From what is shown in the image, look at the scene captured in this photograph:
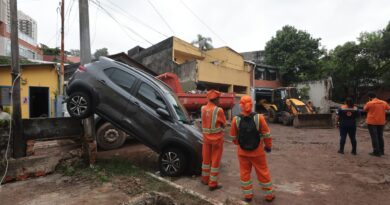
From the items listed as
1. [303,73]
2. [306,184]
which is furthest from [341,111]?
[303,73]

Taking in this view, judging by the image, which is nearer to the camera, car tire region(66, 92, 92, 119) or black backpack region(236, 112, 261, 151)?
black backpack region(236, 112, 261, 151)

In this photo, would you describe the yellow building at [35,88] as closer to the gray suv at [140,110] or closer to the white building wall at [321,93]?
the gray suv at [140,110]

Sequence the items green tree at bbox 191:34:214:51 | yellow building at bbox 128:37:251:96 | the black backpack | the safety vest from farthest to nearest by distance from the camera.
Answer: green tree at bbox 191:34:214:51
yellow building at bbox 128:37:251:96
the safety vest
the black backpack

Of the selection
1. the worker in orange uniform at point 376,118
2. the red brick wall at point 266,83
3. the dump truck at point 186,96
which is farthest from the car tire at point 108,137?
the red brick wall at point 266,83

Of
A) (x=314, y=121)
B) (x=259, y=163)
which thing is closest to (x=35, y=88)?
(x=259, y=163)

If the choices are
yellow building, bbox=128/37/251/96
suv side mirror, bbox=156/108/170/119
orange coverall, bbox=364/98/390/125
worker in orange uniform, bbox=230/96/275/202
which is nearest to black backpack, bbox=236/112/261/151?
worker in orange uniform, bbox=230/96/275/202

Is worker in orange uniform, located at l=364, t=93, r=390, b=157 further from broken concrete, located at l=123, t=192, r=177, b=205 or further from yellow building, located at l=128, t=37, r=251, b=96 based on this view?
yellow building, located at l=128, t=37, r=251, b=96

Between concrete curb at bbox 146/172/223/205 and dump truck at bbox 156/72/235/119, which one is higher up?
dump truck at bbox 156/72/235/119

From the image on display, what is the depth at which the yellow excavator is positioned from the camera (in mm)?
13844

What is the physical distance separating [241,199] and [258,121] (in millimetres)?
1278

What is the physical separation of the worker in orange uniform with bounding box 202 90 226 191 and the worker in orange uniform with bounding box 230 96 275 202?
2.00 feet

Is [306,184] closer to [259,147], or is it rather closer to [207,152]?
[259,147]

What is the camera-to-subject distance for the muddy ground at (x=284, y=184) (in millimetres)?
3762

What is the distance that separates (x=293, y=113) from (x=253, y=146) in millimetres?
12376
